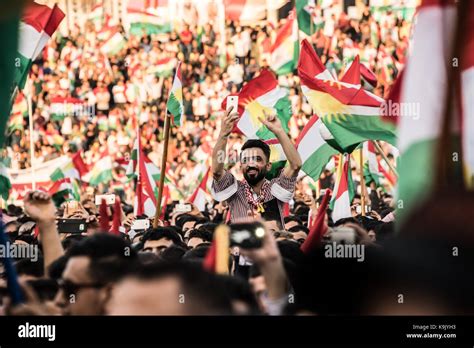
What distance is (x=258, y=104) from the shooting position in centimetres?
1198

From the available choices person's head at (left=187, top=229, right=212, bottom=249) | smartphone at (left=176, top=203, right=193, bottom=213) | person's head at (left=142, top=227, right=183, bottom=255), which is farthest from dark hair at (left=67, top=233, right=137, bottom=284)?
smartphone at (left=176, top=203, right=193, bottom=213)

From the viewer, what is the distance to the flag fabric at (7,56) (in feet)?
24.8

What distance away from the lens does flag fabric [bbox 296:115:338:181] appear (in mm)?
11625

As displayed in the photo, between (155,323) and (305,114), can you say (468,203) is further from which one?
(305,114)

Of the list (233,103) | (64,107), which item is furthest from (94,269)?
(64,107)

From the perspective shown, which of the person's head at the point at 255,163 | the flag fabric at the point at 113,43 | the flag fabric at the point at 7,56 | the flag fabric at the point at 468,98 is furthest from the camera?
the flag fabric at the point at 113,43

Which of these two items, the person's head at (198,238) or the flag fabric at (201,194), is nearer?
the person's head at (198,238)

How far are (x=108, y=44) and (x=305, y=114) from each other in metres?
4.96

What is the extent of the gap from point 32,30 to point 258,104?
3.64m

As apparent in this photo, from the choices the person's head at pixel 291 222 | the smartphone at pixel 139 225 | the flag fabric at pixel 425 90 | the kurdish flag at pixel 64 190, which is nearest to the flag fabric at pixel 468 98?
the flag fabric at pixel 425 90

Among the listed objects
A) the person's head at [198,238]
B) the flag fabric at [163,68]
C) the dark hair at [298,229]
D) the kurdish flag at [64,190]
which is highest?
the flag fabric at [163,68]

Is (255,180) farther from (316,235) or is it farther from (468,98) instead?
(468,98)

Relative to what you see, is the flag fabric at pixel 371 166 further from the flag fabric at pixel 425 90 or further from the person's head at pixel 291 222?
the flag fabric at pixel 425 90

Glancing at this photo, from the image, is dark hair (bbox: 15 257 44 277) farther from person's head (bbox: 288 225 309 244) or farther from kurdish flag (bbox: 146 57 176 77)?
kurdish flag (bbox: 146 57 176 77)
